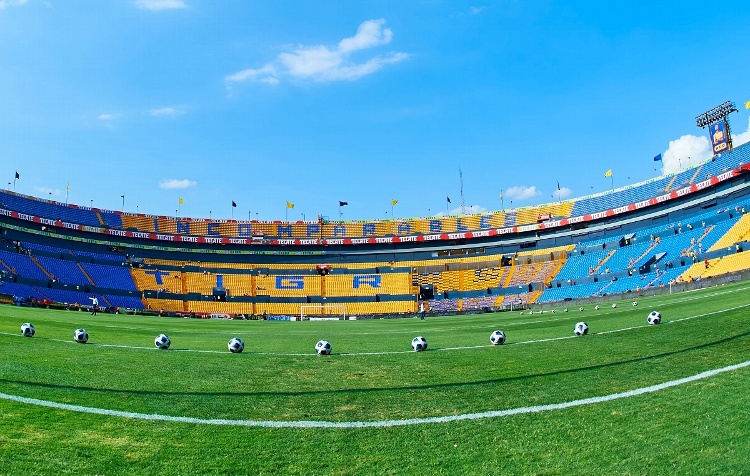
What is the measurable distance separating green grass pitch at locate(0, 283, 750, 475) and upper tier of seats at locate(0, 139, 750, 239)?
5868 cm

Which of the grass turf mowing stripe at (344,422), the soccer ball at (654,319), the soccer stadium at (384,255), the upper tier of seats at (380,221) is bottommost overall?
the grass turf mowing stripe at (344,422)

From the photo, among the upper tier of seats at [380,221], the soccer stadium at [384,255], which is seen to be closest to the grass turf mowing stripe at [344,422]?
the soccer stadium at [384,255]

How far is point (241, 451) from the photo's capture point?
16.0ft

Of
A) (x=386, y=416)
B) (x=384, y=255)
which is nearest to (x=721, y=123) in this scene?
(x=384, y=255)

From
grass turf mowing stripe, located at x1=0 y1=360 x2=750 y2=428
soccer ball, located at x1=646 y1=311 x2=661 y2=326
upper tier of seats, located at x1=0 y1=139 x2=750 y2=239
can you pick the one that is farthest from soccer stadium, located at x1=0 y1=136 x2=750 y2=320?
grass turf mowing stripe, located at x1=0 y1=360 x2=750 y2=428

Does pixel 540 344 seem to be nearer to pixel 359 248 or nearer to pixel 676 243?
pixel 676 243

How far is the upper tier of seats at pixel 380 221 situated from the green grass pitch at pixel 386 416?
5868 cm

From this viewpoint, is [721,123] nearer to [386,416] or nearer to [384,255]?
[384,255]

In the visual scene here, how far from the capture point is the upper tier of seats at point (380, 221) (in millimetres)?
61875

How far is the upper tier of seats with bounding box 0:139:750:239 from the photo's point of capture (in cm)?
6188

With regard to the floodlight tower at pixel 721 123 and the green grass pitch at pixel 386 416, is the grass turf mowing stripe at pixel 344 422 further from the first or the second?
the floodlight tower at pixel 721 123

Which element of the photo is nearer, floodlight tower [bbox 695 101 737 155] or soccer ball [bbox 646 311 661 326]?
soccer ball [bbox 646 311 661 326]

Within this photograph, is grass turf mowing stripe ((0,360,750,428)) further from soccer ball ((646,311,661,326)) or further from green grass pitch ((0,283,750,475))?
soccer ball ((646,311,661,326))

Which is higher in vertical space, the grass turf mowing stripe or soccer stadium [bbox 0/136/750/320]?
soccer stadium [bbox 0/136/750/320]
